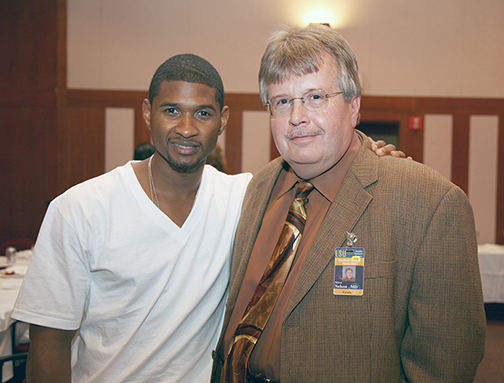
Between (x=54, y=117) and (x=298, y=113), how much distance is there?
21.3 ft

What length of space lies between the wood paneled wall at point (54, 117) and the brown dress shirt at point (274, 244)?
17.1 feet

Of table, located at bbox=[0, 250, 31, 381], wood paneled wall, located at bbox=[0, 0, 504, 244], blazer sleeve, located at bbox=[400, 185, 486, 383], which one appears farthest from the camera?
wood paneled wall, located at bbox=[0, 0, 504, 244]

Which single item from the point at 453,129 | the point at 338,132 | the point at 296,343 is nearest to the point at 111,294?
the point at 296,343

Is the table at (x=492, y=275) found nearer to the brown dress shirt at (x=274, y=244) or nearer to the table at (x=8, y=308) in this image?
the brown dress shirt at (x=274, y=244)

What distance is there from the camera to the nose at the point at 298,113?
4.88ft

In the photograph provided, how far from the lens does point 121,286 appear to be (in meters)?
1.53

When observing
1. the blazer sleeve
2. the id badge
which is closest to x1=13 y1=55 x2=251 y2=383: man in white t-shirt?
the id badge

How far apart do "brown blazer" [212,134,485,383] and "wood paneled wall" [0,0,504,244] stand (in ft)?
18.2

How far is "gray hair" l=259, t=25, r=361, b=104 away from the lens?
1468 mm

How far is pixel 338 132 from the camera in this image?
59.6 inches

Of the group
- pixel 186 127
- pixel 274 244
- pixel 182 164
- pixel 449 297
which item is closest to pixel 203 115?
pixel 186 127

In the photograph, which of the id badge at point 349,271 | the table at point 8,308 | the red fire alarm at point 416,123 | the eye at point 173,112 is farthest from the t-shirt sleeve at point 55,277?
the red fire alarm at point 416,123

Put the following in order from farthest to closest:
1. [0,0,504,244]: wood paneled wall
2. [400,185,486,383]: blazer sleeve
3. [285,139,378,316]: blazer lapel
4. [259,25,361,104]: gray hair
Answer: [0,0,504,244]: wood paneled wall, [259,25,361,104]: gray hair, [285,139,378,316]: blazer lapel, [400,185,486,383]: blazer sleeve

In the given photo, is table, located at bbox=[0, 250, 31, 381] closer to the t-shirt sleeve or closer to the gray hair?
the t-shirt sleeve
